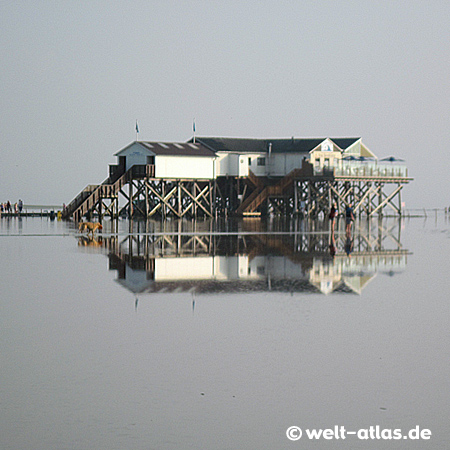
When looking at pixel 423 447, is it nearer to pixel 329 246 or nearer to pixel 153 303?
pixel 153 303

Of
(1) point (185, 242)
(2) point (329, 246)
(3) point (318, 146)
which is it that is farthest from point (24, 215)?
(2) point (329, 246)

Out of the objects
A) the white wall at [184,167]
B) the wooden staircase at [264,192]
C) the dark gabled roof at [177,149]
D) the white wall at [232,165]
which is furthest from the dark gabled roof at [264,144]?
the white wall at [184,167]

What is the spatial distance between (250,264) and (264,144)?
58.3 m

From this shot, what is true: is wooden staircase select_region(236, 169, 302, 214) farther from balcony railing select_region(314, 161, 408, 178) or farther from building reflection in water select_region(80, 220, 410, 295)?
building reflection in water select_region(80, 220, 410, 295)

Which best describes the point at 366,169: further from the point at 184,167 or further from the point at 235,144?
the point at 184,167

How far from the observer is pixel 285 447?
7629 mm

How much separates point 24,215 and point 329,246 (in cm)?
5694

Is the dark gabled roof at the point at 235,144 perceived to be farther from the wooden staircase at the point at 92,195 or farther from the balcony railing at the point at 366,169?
the wooden staircase at the point at 92,195

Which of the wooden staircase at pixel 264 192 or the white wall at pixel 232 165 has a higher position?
the white wall at pixel 232 165

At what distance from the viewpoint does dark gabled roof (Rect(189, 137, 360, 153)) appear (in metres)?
78.6

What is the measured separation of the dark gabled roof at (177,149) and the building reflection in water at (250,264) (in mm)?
34301

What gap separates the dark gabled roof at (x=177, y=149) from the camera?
71.6 meters

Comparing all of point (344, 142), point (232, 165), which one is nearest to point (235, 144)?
point (232, 165)

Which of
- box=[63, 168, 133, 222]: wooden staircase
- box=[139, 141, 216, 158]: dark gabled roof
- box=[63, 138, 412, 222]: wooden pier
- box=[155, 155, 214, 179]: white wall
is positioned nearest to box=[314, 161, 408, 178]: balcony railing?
box=[63, 138, 412, 222]: wooden pier
